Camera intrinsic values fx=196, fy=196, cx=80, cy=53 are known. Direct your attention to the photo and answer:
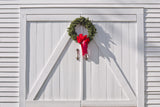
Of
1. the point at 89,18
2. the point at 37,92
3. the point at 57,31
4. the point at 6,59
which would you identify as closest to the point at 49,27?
the point at 57,31

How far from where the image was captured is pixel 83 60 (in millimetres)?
3945

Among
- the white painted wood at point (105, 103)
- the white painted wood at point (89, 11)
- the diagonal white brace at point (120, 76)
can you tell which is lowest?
the white painted wood at point (105, 103)

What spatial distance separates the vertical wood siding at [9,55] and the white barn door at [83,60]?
221mm

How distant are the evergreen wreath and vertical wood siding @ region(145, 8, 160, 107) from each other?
1.10 meters

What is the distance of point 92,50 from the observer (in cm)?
397

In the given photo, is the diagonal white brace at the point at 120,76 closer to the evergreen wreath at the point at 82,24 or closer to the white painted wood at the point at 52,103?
the evergreen wreath at the point at 82,24

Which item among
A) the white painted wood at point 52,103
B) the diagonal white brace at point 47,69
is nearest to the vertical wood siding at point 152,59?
the white painted wood at point 52,103

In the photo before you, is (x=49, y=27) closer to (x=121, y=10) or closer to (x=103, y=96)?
(x=121, y=10)

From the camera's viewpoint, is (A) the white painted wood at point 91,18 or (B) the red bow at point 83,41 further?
(A) the white painted wood at point 91,18

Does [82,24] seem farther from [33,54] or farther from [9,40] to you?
[9,40]

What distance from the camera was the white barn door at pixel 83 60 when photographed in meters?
3.94

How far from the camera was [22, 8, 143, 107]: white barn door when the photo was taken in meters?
3.94

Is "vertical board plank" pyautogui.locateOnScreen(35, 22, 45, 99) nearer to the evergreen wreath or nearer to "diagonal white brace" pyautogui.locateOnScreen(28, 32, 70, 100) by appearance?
"diagonal white brace" pyautogui.locateOnScreen(28, 32, 70, 100)

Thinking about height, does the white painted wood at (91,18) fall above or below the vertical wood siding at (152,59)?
above
